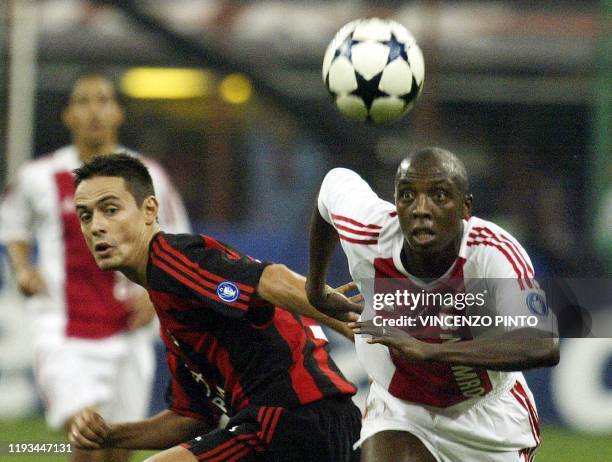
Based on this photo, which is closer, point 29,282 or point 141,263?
point 141,263

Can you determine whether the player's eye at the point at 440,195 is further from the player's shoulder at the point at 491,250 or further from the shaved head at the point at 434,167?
the player's shoulder at the point at 491,250

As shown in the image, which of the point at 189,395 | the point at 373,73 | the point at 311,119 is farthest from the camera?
the point at 311,119

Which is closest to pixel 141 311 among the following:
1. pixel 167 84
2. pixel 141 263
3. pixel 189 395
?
pixel 189 395

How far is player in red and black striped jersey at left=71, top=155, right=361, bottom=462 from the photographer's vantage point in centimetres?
479

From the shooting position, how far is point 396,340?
4.48 m

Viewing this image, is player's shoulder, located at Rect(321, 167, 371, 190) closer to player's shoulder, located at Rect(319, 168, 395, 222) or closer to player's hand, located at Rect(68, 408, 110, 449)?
player's shoulder, located at Rect(319, 168, 395, 222)

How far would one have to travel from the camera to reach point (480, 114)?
38.6ft

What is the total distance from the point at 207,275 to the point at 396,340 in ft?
2.46

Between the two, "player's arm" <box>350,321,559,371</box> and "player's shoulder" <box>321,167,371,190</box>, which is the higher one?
"player's shoulder" <box>321,167,371,190</box>

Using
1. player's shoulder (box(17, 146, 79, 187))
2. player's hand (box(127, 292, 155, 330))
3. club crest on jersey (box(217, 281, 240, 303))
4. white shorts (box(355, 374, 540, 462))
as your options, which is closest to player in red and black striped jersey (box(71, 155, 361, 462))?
club crest on jersey (box(217, 281, 240, 303))

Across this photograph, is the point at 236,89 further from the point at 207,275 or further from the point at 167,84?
the point at 207,275

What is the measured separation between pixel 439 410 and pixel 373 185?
5981 millimetres

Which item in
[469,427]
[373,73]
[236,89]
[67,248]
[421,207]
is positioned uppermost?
[236,89]

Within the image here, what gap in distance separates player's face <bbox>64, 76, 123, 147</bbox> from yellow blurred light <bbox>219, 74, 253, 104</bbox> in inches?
154
